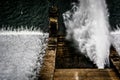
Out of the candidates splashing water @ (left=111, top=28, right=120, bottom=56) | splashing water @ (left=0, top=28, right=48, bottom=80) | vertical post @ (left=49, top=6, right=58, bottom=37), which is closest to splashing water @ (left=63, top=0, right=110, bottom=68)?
splashing water @ (left=111, top=28, right=120, bottom=56)

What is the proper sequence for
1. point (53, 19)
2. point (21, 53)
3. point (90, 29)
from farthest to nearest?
point (90, 29) < point (53, 19) < point (21, 53)

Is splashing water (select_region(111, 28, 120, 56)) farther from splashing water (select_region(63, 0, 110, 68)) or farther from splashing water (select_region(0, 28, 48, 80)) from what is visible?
splashing water (select_region(0, 28, 48, 80))

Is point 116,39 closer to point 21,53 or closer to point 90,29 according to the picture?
point 90,29

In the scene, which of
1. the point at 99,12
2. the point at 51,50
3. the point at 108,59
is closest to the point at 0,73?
the point at 51,50

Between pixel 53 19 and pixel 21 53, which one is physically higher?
pixel 53 19

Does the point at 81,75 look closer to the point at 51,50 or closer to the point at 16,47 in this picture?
the point at 51,50

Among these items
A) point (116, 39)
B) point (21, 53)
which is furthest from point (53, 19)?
point (116, 39)
